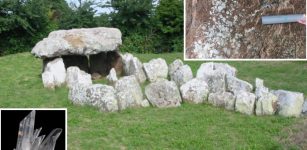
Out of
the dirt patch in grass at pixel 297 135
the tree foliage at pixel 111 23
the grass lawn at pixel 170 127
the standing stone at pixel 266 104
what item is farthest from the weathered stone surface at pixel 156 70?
the tree foliage at pixel 111 23

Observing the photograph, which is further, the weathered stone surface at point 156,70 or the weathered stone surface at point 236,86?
the weathered stone surface at point 156,70

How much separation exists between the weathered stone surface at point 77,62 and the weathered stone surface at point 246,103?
4.45 metres

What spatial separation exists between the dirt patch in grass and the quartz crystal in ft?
10.7

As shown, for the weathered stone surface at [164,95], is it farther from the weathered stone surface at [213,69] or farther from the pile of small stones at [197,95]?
the weathered stone surface at [213,69]

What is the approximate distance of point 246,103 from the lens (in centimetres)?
757

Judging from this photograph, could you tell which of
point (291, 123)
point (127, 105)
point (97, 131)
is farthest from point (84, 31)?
point (291, 123)

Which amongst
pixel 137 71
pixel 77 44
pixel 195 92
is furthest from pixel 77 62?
pixel 195 92

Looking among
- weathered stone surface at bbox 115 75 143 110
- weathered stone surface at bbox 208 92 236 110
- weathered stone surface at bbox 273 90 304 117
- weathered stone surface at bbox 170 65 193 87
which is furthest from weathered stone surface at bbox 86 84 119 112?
weathered stone surface at bbox 273 90 304 117

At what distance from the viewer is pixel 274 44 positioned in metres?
4.05

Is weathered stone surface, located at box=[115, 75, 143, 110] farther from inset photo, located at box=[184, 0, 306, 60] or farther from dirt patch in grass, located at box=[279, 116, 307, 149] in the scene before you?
inset photo, located at box=[184, 0, 306, 60]

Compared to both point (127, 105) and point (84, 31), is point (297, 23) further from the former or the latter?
point (84, 31)

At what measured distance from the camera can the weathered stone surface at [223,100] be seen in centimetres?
777

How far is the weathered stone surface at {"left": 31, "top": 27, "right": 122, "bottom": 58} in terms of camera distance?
Result: 34.1ft

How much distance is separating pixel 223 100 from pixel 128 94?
1422 millimetres
